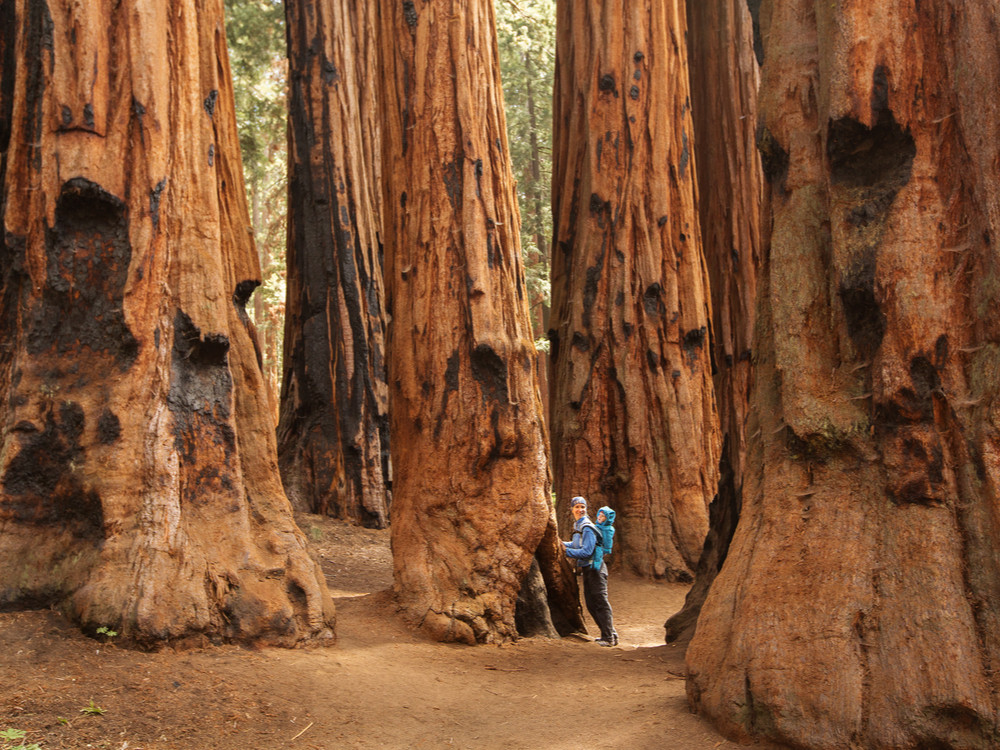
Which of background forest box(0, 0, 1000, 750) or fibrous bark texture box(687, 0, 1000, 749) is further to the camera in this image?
background forest box(0, 0, 1000, 750)

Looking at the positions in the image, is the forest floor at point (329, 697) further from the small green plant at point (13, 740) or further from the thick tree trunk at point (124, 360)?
the thick tree trunk at point (124, 360)

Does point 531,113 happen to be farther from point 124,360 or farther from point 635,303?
point 124,360

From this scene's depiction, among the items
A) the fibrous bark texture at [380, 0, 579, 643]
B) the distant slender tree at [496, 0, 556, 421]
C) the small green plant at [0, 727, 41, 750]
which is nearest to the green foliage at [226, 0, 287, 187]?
the distant slender tree at [496, 0, 556, 421]

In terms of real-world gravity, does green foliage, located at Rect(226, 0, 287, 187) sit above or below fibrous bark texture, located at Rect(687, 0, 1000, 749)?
above

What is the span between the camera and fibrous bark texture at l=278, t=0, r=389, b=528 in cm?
1027

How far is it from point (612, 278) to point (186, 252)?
513 centimetres

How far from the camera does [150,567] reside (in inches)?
166

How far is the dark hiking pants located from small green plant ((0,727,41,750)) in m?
4.37

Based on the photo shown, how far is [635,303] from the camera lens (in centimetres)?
905

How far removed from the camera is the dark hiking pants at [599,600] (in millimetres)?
6738

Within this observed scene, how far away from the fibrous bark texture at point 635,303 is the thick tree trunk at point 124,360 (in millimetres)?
4476

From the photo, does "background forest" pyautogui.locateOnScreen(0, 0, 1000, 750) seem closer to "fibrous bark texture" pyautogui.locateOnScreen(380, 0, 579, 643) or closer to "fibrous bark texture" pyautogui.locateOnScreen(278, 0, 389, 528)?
"fibrous bark texture" pyautogui.locateOnScreen(380, 0, 579, 643)

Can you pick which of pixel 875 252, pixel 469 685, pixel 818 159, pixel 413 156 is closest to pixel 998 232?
pixel 875 252

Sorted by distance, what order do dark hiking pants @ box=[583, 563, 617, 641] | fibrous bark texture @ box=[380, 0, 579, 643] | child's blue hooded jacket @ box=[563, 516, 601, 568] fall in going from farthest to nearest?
child's blue hooded jacket @ box=[563, 516, 601, 568] < dark hiking pants @ box=[583, 563, 617, 641] < fibrous bark texture @ box=[380, 0, 579, 643]
